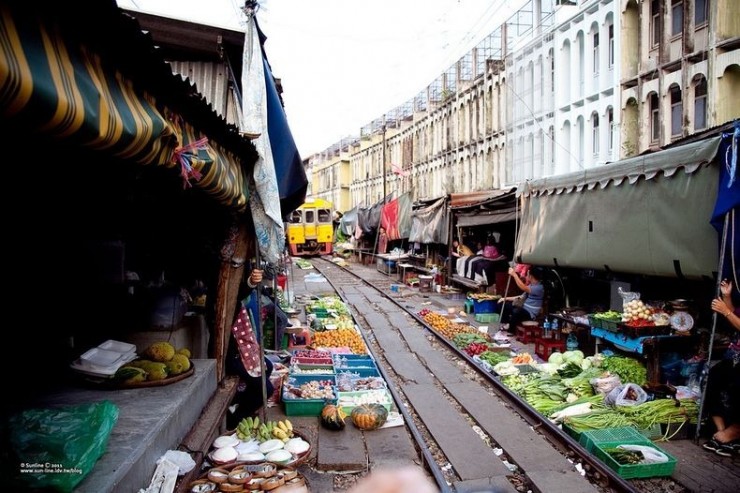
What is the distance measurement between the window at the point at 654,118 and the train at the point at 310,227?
23.7 m

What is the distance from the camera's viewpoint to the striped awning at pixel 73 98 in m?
1.66

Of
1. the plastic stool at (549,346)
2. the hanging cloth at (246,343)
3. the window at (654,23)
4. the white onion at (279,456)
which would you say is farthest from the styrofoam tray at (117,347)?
the window at (654,23)

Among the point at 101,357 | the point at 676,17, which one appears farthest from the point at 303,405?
the point at 676,17

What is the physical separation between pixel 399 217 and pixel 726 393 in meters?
21.0

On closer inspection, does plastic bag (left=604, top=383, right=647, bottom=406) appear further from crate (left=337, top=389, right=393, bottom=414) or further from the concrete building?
the concrete building

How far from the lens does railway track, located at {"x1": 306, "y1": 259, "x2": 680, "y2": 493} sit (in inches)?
228

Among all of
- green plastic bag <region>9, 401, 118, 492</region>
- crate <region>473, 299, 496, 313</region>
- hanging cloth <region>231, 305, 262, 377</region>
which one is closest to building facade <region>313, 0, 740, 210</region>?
crate <region>473, 299, 496, 313</region>

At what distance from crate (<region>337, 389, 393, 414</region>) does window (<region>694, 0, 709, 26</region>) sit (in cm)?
1300

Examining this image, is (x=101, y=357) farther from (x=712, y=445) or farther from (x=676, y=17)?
(x=676, y=17)

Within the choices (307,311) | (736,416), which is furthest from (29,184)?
(307,311)

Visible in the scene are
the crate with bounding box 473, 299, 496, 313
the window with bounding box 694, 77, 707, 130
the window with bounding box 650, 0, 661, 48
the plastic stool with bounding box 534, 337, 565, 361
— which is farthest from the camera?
the window with bounding box 650, 0, 661, 48

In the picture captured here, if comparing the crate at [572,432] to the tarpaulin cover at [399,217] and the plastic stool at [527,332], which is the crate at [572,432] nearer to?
the plastic stool at [527,332]

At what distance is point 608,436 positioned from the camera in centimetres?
641

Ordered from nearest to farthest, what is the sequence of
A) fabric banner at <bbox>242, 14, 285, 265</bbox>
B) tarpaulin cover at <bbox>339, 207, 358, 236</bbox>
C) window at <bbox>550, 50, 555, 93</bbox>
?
fabric banner at <bbox>242, 14, 285, 265</bbox>, window at <bbox>550, 50, 555, 93</bbox>, tarpaulin cover at <bbox>339, 207, 358, 236</bbox>
